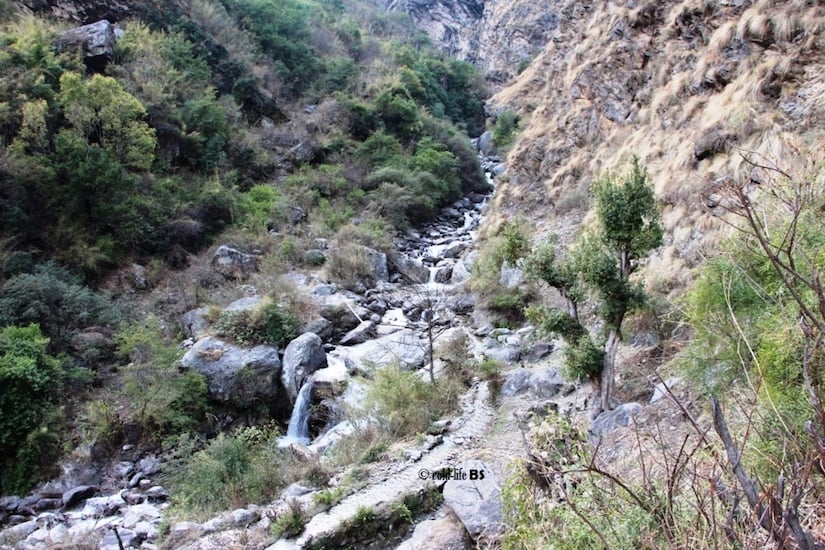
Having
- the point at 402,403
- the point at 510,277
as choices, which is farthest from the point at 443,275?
the point at 402,403

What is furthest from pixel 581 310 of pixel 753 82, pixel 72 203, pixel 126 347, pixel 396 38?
pixel 396 38

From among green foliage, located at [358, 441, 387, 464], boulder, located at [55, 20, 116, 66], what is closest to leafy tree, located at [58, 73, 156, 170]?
boulder, located at [55, 20, 116, 66]

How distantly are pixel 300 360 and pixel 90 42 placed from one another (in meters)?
15.2

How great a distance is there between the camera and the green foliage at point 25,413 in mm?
8898

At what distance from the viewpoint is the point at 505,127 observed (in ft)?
91.2

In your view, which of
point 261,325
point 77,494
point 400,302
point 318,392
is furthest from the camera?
point 400,302

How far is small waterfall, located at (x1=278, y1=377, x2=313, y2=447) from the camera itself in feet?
32.5

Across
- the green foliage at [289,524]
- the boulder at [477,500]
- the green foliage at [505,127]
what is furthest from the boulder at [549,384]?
the green foliage at [505,127]

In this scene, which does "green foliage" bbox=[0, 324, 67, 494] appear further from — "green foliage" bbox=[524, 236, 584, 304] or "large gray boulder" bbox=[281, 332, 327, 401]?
"green foliage" bbox=[524, 236, 584, 304]

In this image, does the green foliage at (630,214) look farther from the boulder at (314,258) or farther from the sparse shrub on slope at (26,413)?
the boulder at (314,258)

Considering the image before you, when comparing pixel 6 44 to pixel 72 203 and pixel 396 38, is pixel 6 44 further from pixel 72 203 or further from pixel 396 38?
pixel 396 38

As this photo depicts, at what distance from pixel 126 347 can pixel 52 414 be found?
1.81 meters

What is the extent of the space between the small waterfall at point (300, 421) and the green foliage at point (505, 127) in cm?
2054

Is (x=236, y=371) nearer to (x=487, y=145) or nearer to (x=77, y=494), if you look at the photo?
(x=77, y=494)
